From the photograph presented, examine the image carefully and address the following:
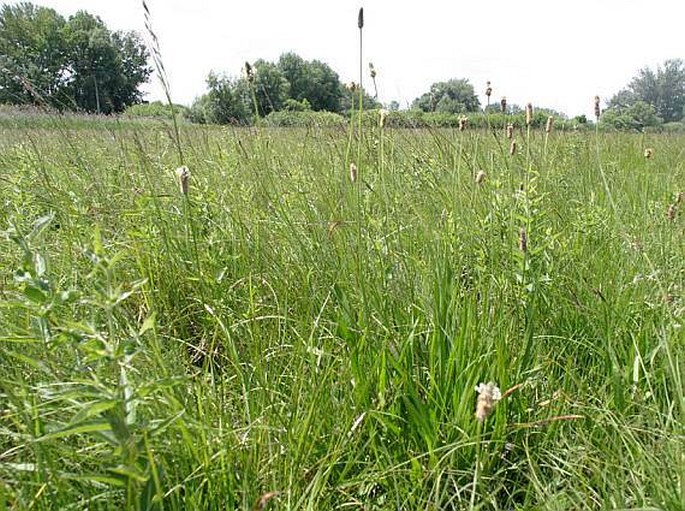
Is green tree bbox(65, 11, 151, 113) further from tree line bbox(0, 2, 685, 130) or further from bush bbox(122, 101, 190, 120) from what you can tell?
bush bbox(122, 101, 190, 120)

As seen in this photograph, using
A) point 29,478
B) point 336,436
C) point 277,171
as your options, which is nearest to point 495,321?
point 336,436

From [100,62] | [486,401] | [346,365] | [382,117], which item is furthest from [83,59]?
[486,401]

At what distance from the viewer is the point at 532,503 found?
33.5 inches

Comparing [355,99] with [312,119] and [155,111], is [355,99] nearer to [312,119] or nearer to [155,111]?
[312,119]

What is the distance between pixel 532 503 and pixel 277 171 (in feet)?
5.87

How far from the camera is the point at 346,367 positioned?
1009mm

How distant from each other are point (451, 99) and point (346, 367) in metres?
2.01

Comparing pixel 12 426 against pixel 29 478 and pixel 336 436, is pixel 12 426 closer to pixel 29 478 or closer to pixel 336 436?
pixel 29 478

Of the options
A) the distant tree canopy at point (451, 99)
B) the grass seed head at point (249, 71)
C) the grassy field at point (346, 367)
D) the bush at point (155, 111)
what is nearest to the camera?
the grassy field at point (346, 367)

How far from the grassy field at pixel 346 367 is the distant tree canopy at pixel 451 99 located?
862mm

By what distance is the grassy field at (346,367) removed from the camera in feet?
2.36

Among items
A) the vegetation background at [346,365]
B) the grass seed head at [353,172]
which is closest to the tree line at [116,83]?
the grass seed head at [353,172]

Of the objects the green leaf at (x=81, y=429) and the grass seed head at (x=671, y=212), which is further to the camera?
the grass seed head at (x=671, y=212)

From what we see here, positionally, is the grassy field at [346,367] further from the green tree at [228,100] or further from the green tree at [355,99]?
the green tree at [228,100]
